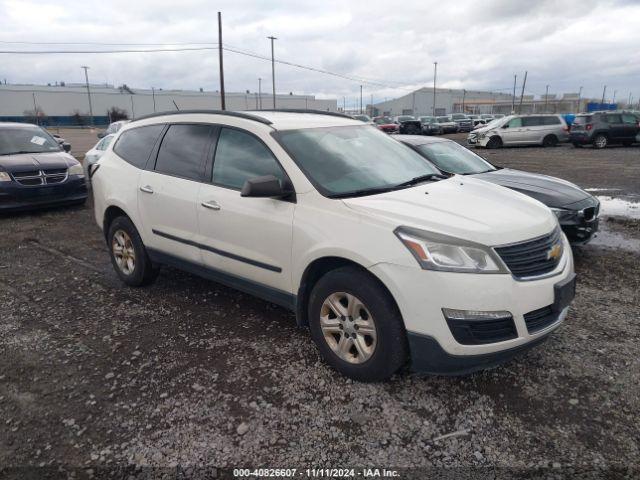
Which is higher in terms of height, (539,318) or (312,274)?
(312,274)

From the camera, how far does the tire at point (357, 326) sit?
9.26 feet

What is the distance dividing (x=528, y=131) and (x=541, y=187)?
58.9 feet

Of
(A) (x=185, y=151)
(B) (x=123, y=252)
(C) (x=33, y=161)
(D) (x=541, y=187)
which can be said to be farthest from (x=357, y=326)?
(C) (x=33, y=161)

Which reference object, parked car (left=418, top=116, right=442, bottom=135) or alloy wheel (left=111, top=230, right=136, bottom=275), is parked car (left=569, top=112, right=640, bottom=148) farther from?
alloy wheel (left=111, top=230, right=136, bottom=275)

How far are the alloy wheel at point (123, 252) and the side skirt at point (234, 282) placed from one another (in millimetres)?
355

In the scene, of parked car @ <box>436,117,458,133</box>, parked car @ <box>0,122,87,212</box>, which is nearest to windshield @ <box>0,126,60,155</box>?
parked car @ <box>0,122,87,212</box>

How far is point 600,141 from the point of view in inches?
819

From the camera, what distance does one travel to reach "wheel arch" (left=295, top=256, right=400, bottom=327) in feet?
10.00

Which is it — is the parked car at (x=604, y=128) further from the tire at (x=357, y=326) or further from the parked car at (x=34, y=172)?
the tire at (x=357, y=326)

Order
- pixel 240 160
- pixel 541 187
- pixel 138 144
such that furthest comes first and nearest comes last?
pixel 541 187 → pixel 138 144 → pixel 240 160

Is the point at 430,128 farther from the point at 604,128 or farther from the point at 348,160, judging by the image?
the point at 348,160

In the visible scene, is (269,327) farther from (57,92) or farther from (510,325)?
(57,92)

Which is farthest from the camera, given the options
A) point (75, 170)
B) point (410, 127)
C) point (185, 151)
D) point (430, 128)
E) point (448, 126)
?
point (448, 126)

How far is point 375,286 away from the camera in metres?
2.85
